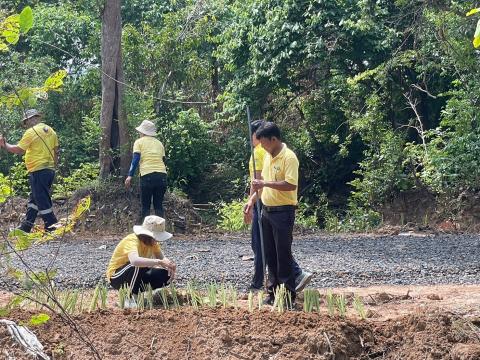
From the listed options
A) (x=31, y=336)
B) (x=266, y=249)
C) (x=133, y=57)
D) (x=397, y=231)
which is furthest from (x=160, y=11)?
(x=31, y=336)

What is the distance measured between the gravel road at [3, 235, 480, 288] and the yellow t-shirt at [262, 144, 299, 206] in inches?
74.3

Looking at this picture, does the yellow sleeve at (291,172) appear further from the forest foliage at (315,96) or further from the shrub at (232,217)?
the forest foliage at (315,96)

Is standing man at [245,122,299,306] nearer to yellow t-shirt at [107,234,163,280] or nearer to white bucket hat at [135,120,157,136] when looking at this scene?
yellow t-shirt at [107,234,163,280]

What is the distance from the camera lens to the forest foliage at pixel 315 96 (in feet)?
57.1

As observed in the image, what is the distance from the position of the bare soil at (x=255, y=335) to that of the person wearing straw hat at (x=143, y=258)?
0.54 metres

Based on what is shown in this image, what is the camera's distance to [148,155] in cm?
1385

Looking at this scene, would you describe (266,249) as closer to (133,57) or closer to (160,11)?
(133,57)

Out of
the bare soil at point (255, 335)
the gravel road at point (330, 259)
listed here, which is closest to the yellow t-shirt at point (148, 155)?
the gravel road at point (330, 259)

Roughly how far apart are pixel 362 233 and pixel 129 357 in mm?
9512

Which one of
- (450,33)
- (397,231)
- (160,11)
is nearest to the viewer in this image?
(397,231)

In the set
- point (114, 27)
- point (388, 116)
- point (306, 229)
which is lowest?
point (306, 229)

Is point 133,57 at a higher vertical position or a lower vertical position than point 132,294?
higher

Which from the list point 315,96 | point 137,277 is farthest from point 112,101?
point 137,277

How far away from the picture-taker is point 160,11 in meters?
23.8
